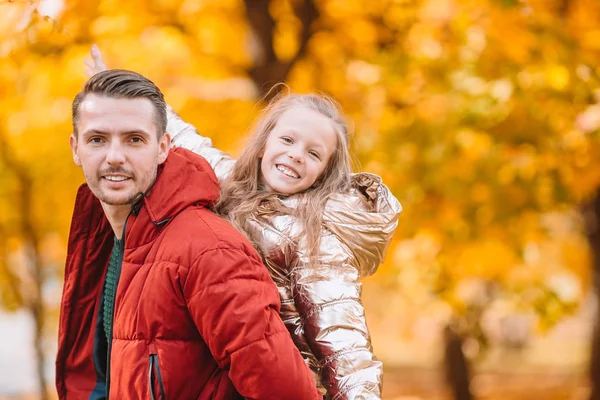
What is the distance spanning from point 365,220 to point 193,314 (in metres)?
0.77

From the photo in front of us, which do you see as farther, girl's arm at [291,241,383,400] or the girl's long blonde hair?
the girl's long blonde hair

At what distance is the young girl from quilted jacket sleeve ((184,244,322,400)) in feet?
0.96

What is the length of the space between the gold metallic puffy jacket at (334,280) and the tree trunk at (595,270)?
21.8ft

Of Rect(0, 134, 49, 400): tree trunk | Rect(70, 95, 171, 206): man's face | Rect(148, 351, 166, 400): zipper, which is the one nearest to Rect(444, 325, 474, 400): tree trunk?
Rect(0, 134, 49, 400): tree trunk

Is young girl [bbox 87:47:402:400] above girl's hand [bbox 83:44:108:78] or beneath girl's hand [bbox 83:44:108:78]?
beneath

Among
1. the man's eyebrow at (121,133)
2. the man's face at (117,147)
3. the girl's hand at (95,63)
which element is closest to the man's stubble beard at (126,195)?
the man's face at (117,147)

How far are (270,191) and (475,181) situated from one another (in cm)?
391

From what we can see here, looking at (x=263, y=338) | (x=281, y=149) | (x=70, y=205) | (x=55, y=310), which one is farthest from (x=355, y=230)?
(x=55, y=310)

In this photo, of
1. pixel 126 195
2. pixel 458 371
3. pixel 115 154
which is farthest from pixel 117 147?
pixel 458 371

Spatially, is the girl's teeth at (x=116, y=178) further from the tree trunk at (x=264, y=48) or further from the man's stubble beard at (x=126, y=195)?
the tree trunk at (x=264, y=48)

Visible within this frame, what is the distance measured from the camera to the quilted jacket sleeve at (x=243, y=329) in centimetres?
202

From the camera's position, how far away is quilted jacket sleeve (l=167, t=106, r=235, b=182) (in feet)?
10.3

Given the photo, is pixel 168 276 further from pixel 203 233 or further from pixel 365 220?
pixel 365 220

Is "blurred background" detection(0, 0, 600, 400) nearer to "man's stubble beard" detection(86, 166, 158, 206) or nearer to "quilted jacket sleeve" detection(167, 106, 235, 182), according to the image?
"quilted jacket sleeve" detection(167, 106, 235, 182)
